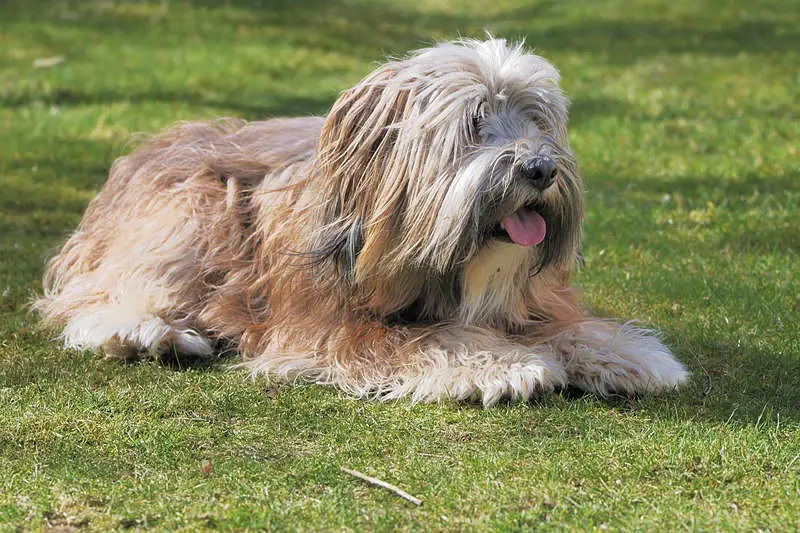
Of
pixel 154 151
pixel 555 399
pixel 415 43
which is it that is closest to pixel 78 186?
pixel 154 151

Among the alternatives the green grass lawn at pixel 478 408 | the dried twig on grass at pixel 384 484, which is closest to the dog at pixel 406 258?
the green grass lawn at pixel 478 408

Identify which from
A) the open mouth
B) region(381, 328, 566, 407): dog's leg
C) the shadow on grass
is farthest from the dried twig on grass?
the shadow on grass

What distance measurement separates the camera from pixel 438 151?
479cm

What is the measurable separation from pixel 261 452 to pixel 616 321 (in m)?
2.10

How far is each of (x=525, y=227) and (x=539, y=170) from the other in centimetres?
25

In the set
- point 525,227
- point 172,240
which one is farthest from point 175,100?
point 525,227

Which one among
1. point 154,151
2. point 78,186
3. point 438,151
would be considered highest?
point 438,151

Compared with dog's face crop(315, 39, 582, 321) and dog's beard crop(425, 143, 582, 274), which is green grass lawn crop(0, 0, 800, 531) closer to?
dog's face crop(315, 39, 582, 321)

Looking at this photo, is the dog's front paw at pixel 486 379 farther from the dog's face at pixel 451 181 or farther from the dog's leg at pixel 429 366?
the dog's face at pixel 451 181

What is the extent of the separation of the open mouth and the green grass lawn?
0.66m

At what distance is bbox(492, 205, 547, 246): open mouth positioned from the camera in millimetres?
4711

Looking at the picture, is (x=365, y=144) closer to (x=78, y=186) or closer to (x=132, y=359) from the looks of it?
(x=132, y=359)

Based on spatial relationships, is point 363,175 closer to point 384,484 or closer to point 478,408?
point 478,408

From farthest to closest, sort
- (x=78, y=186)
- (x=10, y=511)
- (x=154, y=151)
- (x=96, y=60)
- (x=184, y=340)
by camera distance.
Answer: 1. (x=96, y=60)
2. (x=78, y=186)
3. (x=154, y=151)
4. (x=184, y=340)
5. (x=10, y=511)
